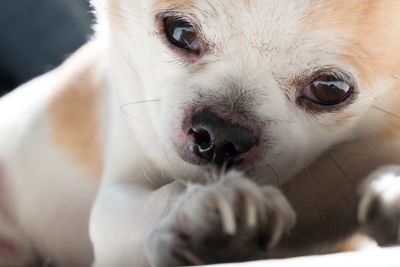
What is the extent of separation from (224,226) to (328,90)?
1.07 feet

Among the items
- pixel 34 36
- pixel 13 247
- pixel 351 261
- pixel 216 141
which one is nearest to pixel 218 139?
pixel 216 141

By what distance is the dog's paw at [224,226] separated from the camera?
3.10 feet

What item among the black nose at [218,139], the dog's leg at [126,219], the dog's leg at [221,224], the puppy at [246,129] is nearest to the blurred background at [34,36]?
the puppy at [246,129]

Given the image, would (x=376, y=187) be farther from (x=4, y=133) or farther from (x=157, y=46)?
(x=4, y=133)

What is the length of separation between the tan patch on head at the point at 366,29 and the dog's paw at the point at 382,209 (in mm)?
180

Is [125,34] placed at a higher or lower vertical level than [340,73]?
lower

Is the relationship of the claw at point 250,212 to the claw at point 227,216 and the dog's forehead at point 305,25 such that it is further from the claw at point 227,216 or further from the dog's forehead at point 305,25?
the dog's forehead at point 305,25

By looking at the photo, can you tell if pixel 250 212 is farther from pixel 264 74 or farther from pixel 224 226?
pixel 264 74

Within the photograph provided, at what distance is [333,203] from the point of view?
125cm

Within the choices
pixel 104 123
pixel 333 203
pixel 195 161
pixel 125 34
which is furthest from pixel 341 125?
pixel 104 123

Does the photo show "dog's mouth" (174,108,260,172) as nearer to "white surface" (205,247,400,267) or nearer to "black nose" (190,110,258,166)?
"black nose" (190,110,258,166)

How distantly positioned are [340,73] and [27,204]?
873mm

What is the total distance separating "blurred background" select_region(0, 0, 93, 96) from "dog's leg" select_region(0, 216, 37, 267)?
1.92 ft

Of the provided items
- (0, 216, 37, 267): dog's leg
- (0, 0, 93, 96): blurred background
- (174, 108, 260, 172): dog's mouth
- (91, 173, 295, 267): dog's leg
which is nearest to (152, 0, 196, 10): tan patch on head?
(174, 108, 260, 172): dog's mouth
